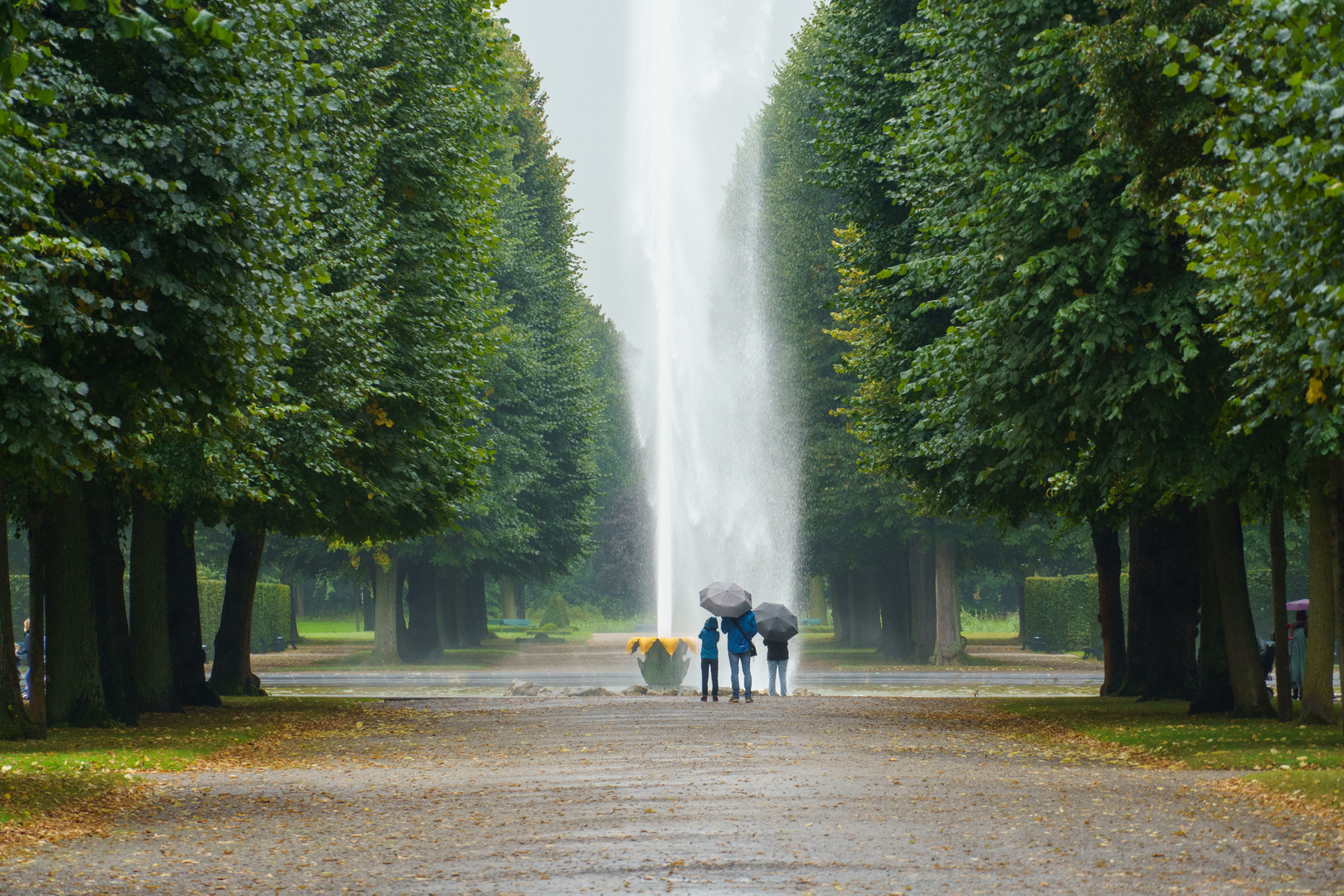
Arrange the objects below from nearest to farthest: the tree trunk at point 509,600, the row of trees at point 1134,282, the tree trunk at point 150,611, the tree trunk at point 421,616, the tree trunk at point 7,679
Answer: the row of trees at point 1134,282 → the tree trunk at point 7,679 → the tree trunk at point 150,611 → the tree trunk at point 421,616 → the tree trunk at point 509,600

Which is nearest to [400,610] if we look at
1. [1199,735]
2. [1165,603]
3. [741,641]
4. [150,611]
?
[741,641]

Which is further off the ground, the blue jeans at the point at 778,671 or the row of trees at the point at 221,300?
the row of trees at the point at 221,300

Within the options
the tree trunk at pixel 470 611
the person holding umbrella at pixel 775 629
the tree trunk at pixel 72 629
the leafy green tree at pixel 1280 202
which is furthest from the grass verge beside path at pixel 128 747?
the tree trunk at pixel 470 611

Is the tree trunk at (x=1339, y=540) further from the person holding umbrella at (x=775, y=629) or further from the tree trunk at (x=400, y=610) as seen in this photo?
the tree trunk at (x=400, y=610)

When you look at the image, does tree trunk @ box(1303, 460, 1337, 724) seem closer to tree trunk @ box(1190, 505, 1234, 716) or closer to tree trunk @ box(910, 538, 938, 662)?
tree trunk @ box(1190, 505, 1234, 716)

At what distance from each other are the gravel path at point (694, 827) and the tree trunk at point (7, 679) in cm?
251

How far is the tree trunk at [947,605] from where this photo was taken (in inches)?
1608

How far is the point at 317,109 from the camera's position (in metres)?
13.7

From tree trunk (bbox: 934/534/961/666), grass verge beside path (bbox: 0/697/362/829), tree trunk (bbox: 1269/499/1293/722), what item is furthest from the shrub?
tree trunk (bbox: 1269/499/1293/722)

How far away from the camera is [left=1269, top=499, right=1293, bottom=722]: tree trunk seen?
18031 millimetres

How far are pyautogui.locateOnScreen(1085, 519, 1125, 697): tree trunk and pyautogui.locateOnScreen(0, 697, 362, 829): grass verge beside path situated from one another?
12.9 m

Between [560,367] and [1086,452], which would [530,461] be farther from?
[1086,452]

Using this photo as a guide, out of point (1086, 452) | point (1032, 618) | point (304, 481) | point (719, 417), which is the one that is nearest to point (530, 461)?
point (719, 417)

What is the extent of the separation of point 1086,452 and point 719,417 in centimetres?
2374
